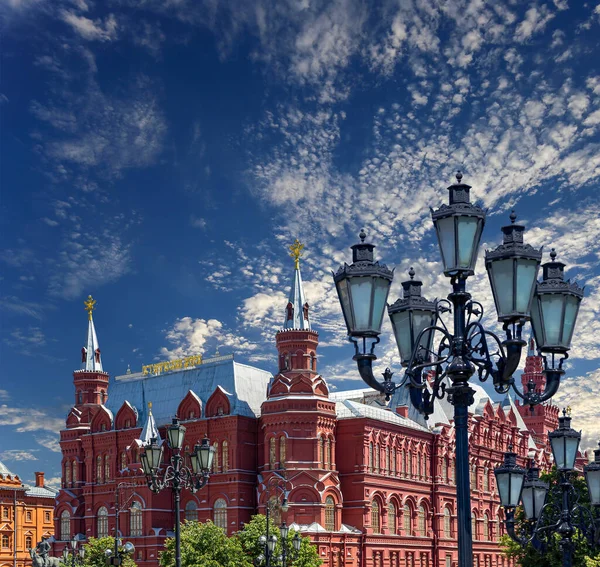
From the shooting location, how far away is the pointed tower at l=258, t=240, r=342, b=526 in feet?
212

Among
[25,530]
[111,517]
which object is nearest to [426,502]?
[111,517]

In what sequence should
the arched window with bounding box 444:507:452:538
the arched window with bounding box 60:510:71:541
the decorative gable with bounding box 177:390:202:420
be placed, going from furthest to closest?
the arched window with bounding box 444:507:452:538
the arched window with bounding box 60:510:71:541
the decorative gable with bounding box 177:390:202:420

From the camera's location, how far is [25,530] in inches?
3907

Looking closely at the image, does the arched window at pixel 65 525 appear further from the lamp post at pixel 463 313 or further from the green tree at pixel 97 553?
the lamp post at pixel 463 313

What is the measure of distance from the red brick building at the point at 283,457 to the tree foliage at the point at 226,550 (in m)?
5.62

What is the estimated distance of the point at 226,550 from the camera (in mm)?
55750

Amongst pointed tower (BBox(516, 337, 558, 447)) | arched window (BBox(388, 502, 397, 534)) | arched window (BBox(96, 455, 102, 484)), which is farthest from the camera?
pointed tower (BBox(516, 337, 558, 447))

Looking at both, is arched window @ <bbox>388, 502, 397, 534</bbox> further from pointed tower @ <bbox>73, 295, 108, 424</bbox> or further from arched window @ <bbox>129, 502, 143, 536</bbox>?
pointed tower @ <bbox>73, 295, 108, 424</bbox>

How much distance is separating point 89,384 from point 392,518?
1141 inches

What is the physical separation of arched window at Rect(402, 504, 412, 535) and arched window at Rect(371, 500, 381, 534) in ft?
12.4

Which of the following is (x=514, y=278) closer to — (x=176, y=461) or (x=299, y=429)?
(x=176, y=461)

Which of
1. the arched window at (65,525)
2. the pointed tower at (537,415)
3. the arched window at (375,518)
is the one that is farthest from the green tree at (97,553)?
the pointed tower at (537,415)

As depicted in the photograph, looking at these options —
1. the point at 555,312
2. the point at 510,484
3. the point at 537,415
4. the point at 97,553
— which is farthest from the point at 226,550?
the point at 537,415

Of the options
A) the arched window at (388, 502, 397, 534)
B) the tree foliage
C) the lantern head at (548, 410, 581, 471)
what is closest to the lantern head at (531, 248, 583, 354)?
the lantern head at (548, 410, 581, 471)
